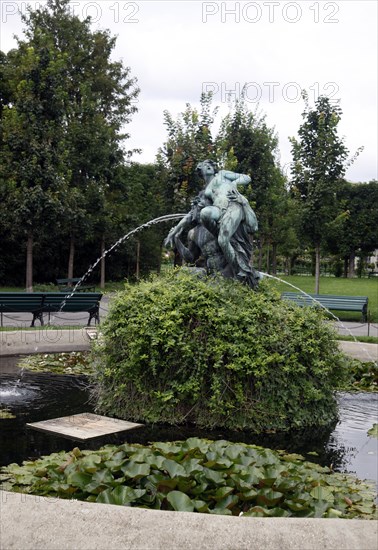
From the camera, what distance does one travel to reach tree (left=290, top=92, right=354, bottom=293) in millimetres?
18891

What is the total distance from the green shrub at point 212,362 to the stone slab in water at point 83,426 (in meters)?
0.24

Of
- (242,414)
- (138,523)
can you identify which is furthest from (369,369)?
(138,523)

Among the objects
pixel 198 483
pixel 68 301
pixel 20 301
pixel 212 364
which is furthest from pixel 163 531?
pixel 20 301

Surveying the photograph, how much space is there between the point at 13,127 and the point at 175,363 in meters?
17.5

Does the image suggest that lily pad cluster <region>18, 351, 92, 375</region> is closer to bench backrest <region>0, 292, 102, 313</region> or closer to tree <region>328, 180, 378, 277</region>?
bench backrest <region>0, 292, 102, 313</region>

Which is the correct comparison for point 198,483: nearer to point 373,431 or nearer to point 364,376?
point 373,431

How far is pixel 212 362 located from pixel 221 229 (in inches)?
86.7

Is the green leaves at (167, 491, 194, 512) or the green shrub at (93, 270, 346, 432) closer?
the green leaves at (167, 491, 194, 512)

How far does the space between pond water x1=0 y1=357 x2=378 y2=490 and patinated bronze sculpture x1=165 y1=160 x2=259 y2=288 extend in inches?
83.2

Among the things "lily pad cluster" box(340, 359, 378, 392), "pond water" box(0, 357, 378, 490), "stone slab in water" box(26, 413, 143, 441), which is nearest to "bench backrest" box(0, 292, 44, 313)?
"pond water" box(0, 357, 378, 490)

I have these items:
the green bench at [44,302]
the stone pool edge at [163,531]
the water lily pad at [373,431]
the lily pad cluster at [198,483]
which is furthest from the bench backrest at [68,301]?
the stone pool edge at [163,531]

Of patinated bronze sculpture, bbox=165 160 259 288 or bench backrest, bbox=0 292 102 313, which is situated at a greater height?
patinated bronze sculpture, bbox=165 160 259 288

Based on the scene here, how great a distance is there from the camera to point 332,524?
2619 mm

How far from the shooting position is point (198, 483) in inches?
153
